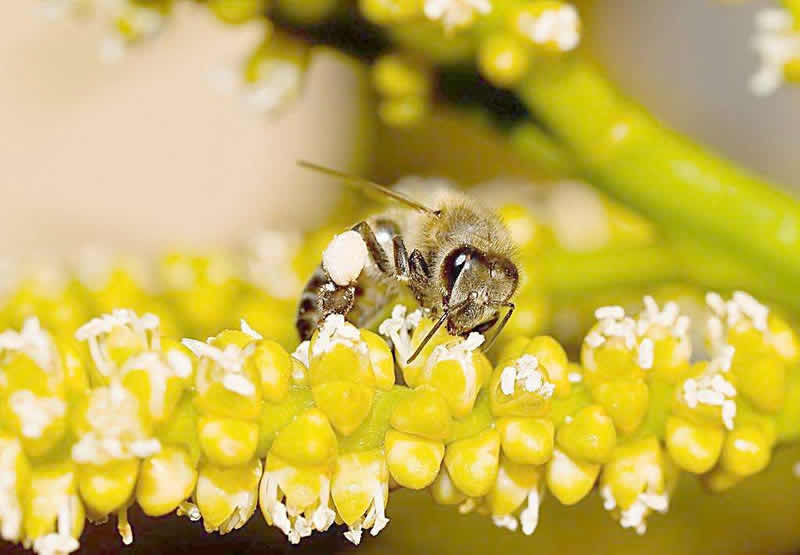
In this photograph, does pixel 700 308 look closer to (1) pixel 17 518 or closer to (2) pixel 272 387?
(2) pixel 272 387

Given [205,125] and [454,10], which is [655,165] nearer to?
[454,10]

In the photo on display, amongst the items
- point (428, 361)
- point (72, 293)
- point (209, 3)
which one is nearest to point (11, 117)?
point (72, 293)

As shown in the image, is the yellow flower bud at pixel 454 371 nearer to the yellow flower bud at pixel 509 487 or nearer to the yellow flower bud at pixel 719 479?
the yellow flower bud at pixel 509 487

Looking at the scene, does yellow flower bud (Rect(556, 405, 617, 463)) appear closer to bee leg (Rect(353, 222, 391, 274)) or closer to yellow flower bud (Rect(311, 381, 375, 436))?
yellow flower bud (Rect(311, 381, 375, 436))

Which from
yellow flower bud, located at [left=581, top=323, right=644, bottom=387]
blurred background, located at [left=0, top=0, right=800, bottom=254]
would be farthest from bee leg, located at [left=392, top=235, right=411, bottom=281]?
blurred background, located at [left=0, top=0, right=800, bottom=254]

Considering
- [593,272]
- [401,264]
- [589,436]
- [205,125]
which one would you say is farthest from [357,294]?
[205,125]

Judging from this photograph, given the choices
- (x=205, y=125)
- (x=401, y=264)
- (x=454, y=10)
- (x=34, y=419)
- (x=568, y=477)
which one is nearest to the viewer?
(x=34, y=419)
